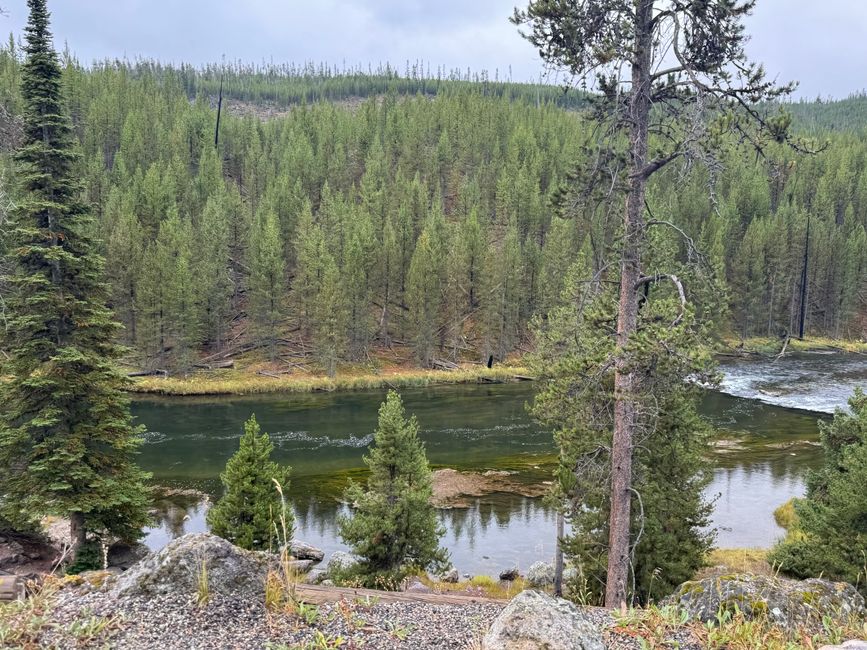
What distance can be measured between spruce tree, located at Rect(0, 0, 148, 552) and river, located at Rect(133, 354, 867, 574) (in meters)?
7.04

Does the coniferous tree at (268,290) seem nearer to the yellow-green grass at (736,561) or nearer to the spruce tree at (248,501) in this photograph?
the spruce tree at (248,501)

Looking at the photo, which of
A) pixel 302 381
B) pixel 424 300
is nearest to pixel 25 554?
pixel 302 381

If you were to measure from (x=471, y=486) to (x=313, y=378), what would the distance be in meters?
29.0

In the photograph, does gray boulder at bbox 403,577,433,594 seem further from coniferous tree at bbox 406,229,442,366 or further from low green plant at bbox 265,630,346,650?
coniferous tree at bbox 406,229,442,366

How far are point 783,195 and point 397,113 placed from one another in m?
71.7

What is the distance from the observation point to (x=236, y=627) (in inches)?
247

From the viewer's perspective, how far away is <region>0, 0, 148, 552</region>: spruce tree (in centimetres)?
1584

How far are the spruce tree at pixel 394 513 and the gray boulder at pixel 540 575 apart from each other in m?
3.82

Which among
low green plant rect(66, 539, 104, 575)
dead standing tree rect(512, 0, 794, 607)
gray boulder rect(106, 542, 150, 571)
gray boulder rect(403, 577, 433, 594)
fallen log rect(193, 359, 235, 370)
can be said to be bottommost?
fallen log rect(193, 359, 235, 370)

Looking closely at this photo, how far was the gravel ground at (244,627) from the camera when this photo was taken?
19.7 feet

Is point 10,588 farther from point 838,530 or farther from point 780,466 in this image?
point 780,466

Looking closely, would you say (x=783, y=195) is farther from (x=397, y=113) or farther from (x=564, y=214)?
(x=564, y=214)

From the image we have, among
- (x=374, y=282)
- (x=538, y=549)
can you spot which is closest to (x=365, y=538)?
(x=538, y=549)

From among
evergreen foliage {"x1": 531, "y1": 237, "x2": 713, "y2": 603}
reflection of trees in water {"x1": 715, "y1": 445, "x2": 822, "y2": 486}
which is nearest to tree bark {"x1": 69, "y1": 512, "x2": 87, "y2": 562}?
evergreen foliage {"x1": 531, "y1": 237, "x2": 713, "y2": 603}
